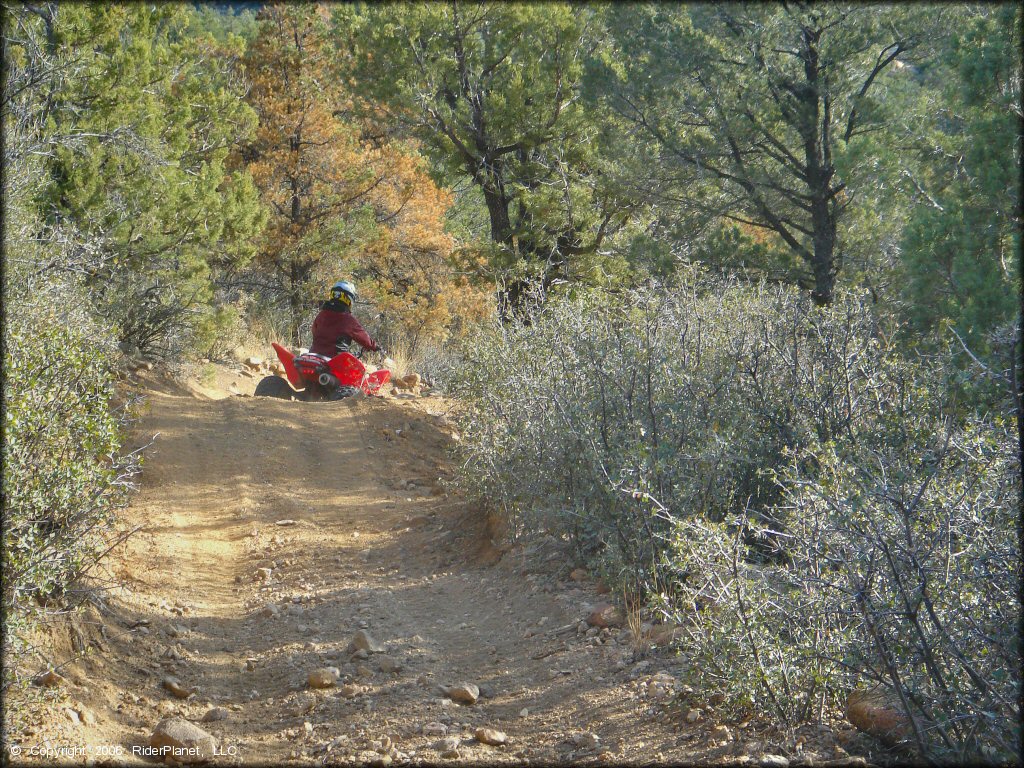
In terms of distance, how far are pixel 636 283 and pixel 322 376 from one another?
15.4 feet

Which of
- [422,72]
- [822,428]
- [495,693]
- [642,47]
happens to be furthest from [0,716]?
[422,72]

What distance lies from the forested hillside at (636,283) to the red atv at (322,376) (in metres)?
1.38

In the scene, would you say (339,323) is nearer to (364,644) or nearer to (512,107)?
(512,107)

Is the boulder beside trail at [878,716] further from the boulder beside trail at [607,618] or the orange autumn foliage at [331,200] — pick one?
the orange autumn foliage at [331,200]

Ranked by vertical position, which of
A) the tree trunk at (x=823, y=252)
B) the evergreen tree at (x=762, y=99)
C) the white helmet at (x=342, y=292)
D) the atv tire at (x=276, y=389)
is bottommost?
the atv tire at (x=276, y=389)

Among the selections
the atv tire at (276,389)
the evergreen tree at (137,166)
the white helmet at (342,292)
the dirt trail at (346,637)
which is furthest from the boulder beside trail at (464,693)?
the atv tire at (276,389)

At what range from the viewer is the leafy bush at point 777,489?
3094mm

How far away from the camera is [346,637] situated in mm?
4965

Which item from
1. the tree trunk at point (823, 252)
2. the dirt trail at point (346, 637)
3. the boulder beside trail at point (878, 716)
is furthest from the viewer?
the tree trunk at point (823, 252)

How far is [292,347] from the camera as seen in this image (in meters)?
17.4

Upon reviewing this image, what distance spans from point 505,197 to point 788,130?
4.86 meters

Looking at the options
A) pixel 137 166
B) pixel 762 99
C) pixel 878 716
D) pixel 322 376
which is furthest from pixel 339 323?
pixel 878 716

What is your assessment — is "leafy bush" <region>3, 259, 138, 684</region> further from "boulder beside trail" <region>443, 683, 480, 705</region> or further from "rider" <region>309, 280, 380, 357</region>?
"rider" <region>309, 280, 380, 357</region>

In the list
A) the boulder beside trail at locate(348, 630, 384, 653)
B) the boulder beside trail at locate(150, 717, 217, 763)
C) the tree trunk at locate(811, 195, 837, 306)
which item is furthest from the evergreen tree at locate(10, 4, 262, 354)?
the tree trunk at locate(811, 195, 837, 306)
